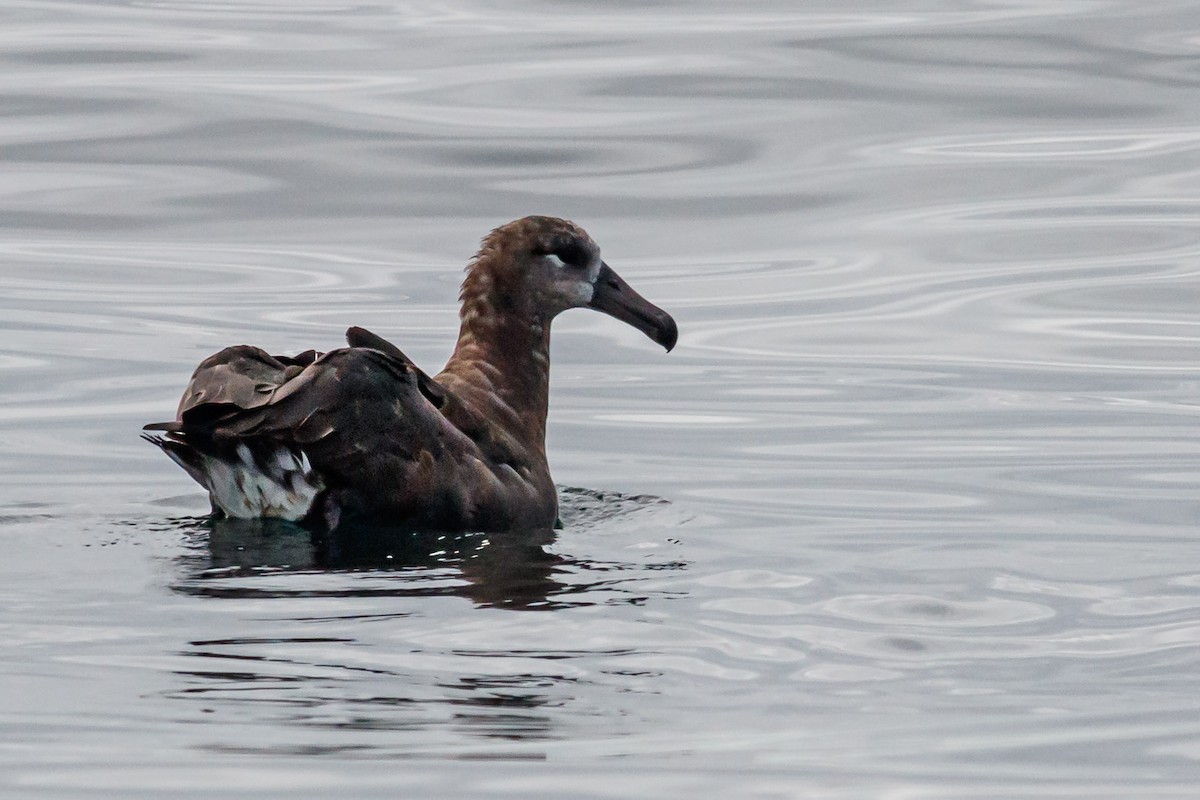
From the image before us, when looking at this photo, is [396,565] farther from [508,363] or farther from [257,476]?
[508,363]

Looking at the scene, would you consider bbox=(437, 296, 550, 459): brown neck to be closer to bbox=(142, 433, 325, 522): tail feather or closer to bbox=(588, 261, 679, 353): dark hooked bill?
bbox=(588, 261, 679, 353): dark hooked bill

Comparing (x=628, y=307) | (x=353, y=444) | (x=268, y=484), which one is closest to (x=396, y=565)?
(x=353, y=444)

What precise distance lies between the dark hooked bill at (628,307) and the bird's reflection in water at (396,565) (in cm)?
182

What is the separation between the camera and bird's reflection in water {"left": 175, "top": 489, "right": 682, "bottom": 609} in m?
9.51

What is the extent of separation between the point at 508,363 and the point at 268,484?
6.29ft

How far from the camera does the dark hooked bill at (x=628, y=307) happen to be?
12500mm

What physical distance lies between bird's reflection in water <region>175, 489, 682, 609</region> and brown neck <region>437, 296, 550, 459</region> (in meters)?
1.00

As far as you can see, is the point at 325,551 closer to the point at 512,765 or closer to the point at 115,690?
the point at 115,690

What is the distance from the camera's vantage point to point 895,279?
21719 millimetres

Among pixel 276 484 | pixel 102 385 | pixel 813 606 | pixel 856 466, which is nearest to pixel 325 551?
pixel 276 484

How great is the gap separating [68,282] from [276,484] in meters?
11.2

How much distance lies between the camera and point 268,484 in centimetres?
1046

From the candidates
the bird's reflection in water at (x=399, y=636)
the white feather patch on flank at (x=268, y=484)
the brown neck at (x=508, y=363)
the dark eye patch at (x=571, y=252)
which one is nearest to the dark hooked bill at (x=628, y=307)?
the dark eye patch at (x=571, y=252)

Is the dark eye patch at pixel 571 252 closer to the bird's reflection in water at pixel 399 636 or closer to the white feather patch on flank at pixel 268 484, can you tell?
the bird's reflection in water at pixel 399 636
